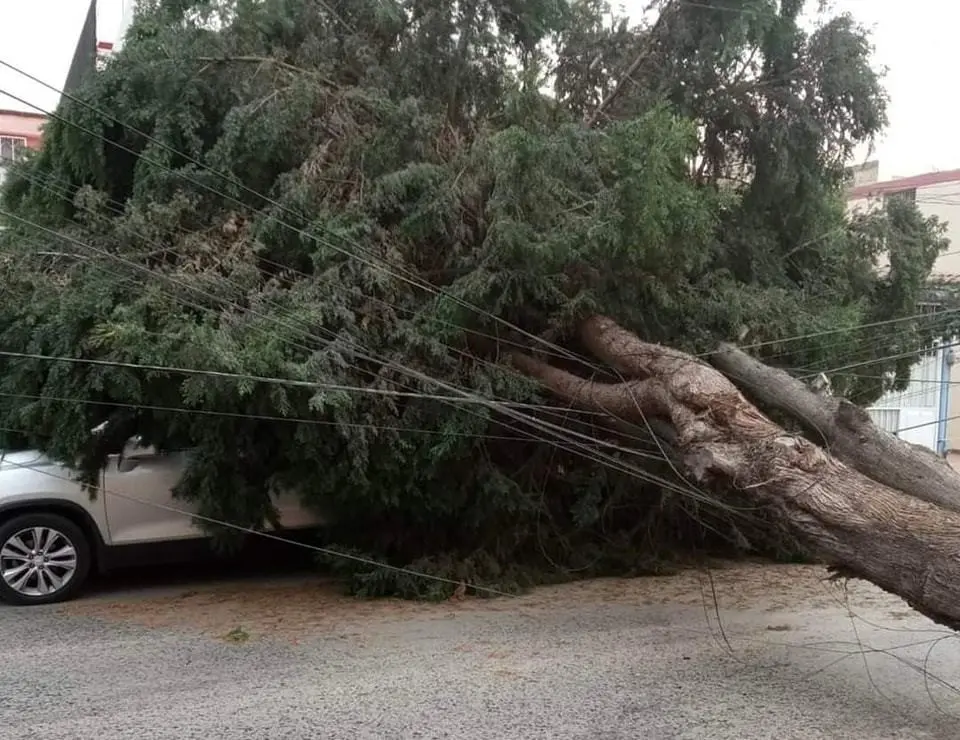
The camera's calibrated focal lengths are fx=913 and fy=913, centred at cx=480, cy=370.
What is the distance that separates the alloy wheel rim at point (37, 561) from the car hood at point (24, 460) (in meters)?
0.53

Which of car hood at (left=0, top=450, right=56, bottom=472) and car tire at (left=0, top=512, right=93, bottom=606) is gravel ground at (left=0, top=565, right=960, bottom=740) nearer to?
car tire at (left=0, top=512, right=93, bottom=606)

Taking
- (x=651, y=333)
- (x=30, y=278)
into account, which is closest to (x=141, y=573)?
(x=30, y=278)

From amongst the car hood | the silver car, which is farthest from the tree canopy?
the silver car

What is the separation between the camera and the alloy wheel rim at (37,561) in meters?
7.27

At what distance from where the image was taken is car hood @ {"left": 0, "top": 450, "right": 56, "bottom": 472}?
24.5 feet

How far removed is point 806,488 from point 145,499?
5340 millimetres

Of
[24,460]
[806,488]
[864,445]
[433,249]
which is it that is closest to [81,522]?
[24,460]

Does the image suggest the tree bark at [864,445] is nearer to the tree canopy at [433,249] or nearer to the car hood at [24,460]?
the tree canopy at [433,249]

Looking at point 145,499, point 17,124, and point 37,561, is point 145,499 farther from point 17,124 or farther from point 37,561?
point 17,124

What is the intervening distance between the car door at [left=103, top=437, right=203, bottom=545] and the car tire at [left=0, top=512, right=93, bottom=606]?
0.32 meters

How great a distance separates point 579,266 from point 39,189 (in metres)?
5.17

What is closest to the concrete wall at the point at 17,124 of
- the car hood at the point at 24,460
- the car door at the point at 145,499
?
the car hood at the point at 24,460

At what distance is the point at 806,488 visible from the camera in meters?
5.09

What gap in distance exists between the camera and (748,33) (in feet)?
28.8
